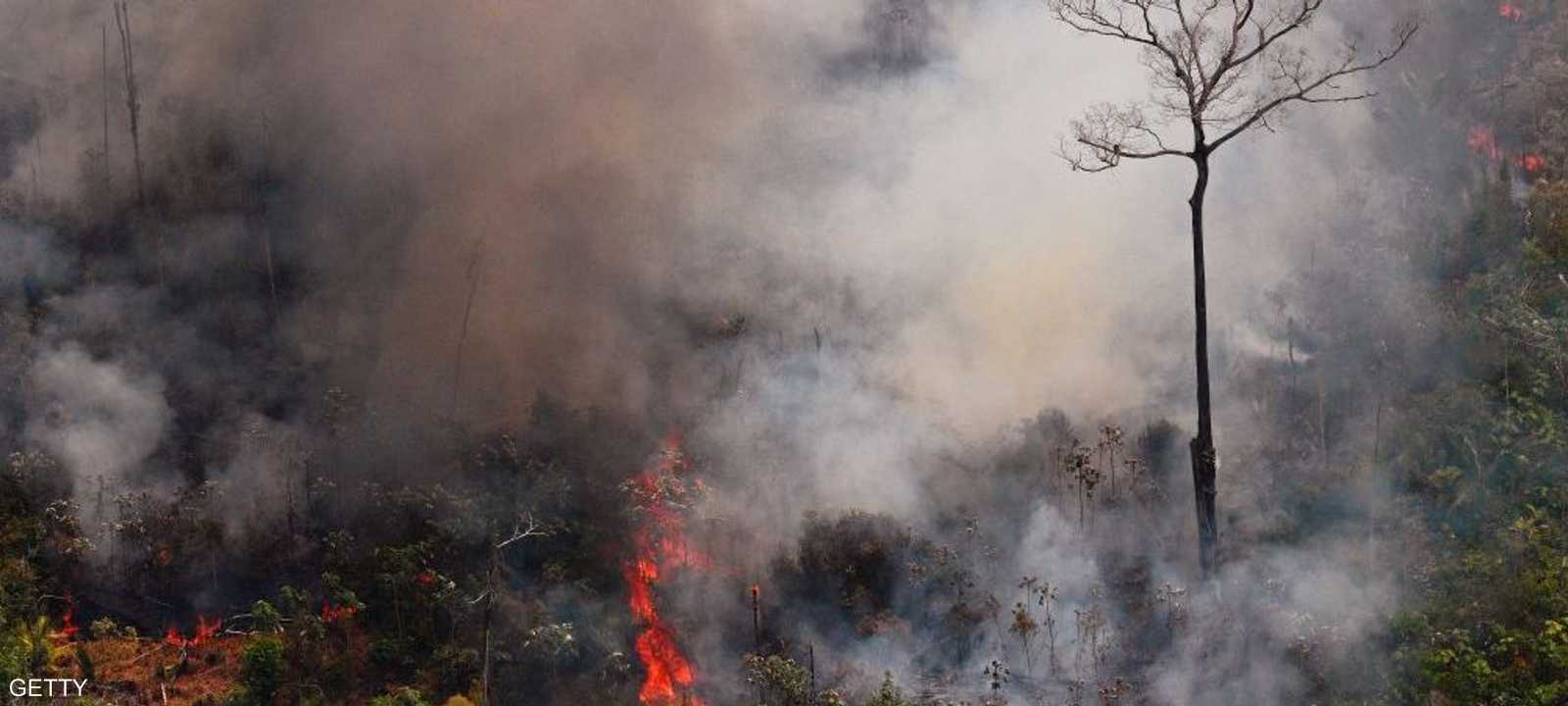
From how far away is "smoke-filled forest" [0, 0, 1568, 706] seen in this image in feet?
51.0

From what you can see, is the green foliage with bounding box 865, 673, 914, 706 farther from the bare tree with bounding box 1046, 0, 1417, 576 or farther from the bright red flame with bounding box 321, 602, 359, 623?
the bright red flame with bounding box 321, 602, 359, 623

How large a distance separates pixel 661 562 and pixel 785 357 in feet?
11.6

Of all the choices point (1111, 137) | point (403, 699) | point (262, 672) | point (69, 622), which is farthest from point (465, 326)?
point (1111, 137)

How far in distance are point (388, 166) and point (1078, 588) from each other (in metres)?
12.0

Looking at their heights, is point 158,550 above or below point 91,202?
below

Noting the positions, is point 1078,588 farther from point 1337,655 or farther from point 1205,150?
point 1205,150

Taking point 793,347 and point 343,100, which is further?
point 343,100

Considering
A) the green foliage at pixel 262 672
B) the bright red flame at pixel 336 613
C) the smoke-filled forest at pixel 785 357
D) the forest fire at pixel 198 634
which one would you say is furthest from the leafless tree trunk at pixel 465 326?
the green foliage at pixel 262 672

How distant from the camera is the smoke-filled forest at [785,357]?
15.5 metres

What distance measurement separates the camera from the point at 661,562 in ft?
54.8

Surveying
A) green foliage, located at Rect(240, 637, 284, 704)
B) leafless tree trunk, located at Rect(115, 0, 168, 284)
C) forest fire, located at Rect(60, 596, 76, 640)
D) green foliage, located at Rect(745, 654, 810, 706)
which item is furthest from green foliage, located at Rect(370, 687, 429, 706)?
leafless tree trunk, located at Rect(115, 0, 168, 284)

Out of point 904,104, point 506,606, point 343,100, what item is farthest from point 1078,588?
point 343,100

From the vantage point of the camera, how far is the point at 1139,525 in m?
16.6

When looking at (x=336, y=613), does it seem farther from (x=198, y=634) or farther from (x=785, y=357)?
(x=785, y=357)
